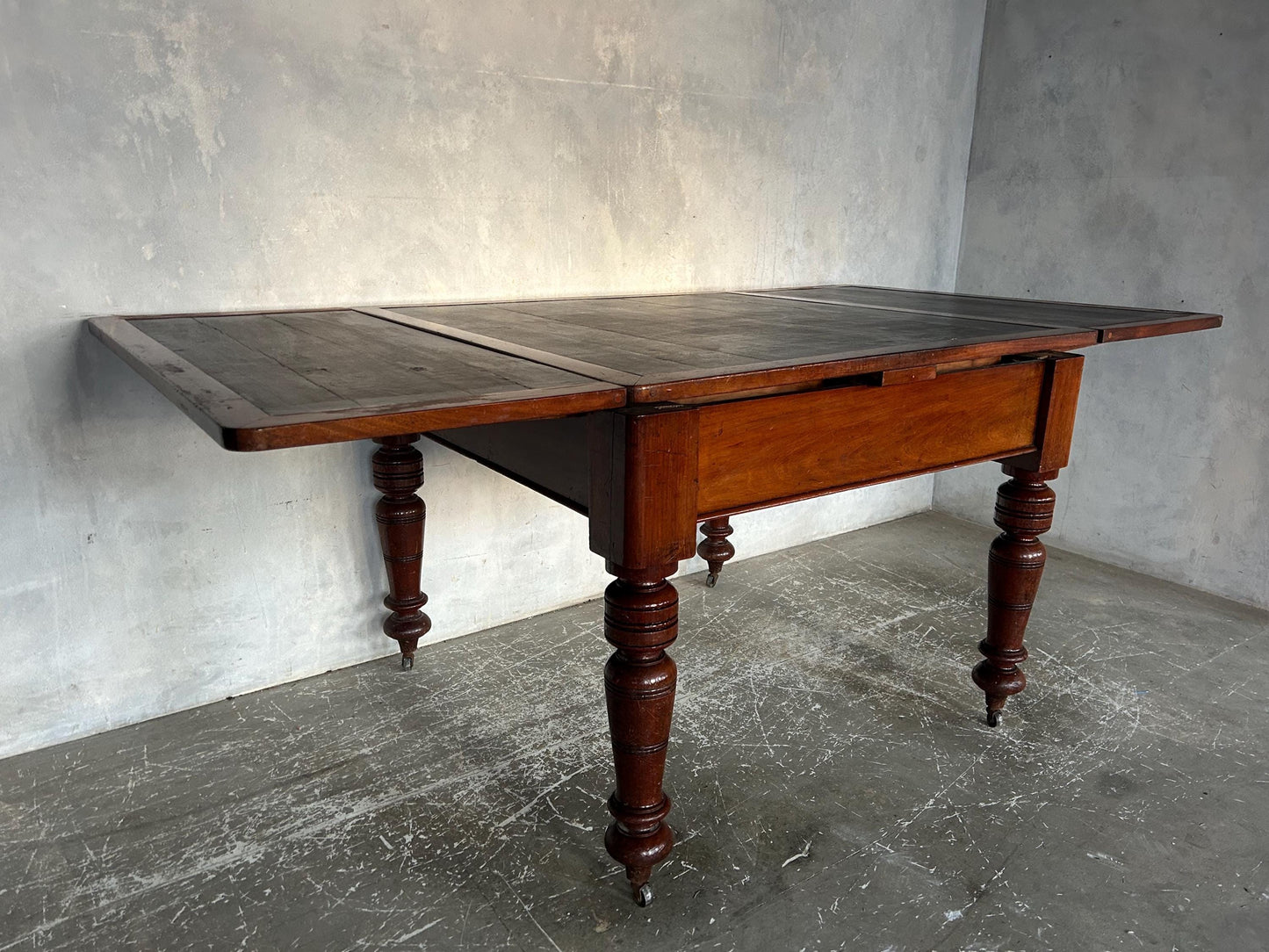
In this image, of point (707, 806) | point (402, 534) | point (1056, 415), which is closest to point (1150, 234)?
point (1056, 415)

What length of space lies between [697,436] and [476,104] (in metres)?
1.24

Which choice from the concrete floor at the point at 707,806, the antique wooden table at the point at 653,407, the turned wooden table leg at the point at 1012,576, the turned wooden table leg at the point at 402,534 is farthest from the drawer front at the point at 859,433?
the turned wooden table leg at the point at 402,534

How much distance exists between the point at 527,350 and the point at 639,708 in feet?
1.84

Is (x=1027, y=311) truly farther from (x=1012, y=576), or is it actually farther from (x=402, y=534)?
(x=402, y=534)

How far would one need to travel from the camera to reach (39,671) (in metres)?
1.86

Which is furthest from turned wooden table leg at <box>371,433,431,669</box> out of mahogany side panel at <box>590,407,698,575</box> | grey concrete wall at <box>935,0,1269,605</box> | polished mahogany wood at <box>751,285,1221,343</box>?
grey concrete wall at <box>935,0,1269,605</box>

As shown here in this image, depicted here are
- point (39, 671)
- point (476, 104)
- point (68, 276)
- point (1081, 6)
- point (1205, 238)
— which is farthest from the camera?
point (1081, 6)

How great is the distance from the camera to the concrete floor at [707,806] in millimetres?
1418

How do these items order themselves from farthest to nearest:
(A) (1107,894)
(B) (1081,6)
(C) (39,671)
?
(B) (1081,6), (C) (39,671), (A) (1107,894)

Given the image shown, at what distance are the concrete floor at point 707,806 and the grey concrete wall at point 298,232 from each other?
0.18m

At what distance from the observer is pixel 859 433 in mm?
1483

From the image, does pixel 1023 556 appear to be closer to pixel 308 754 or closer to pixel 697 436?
pixel 697 436

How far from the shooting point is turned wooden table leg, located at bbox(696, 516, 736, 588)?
2.65 metres

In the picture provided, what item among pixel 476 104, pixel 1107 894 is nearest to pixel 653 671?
pixel 1107 894
